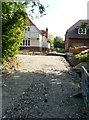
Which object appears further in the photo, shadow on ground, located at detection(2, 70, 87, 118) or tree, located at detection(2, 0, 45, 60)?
tree, located at detection(2, 0, 45, 60)

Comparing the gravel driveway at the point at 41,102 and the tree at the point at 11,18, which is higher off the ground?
the tree at the point at 11,18

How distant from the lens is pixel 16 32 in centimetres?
639

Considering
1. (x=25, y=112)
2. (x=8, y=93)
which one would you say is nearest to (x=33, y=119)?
(x=25, y=112)

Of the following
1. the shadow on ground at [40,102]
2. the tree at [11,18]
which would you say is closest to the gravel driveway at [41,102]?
the shadow on ground at [40,102]

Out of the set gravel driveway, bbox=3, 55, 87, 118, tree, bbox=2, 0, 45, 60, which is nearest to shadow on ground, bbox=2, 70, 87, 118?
gravel driveway, bbox=3, 55, 87, 118

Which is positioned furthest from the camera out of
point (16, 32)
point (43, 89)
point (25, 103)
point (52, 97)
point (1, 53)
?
point (16, 32)

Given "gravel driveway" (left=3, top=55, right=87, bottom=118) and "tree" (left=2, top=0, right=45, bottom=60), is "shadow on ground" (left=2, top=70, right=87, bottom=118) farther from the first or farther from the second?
"tree" (left=2, top=0, right=45, bottom=60)

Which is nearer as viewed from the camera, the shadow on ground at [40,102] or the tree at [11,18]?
the shadow on ground at [40,102]

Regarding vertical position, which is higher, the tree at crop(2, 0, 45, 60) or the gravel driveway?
the tree at crop(2, 0, 45, 60)

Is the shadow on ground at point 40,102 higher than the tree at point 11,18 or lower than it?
lower

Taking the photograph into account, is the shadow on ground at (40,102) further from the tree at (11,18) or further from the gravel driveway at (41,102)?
the tree at (11,18)

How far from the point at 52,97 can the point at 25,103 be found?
859 mm

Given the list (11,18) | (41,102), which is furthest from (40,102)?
(11,18)

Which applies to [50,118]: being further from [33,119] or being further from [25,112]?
[25,112]
